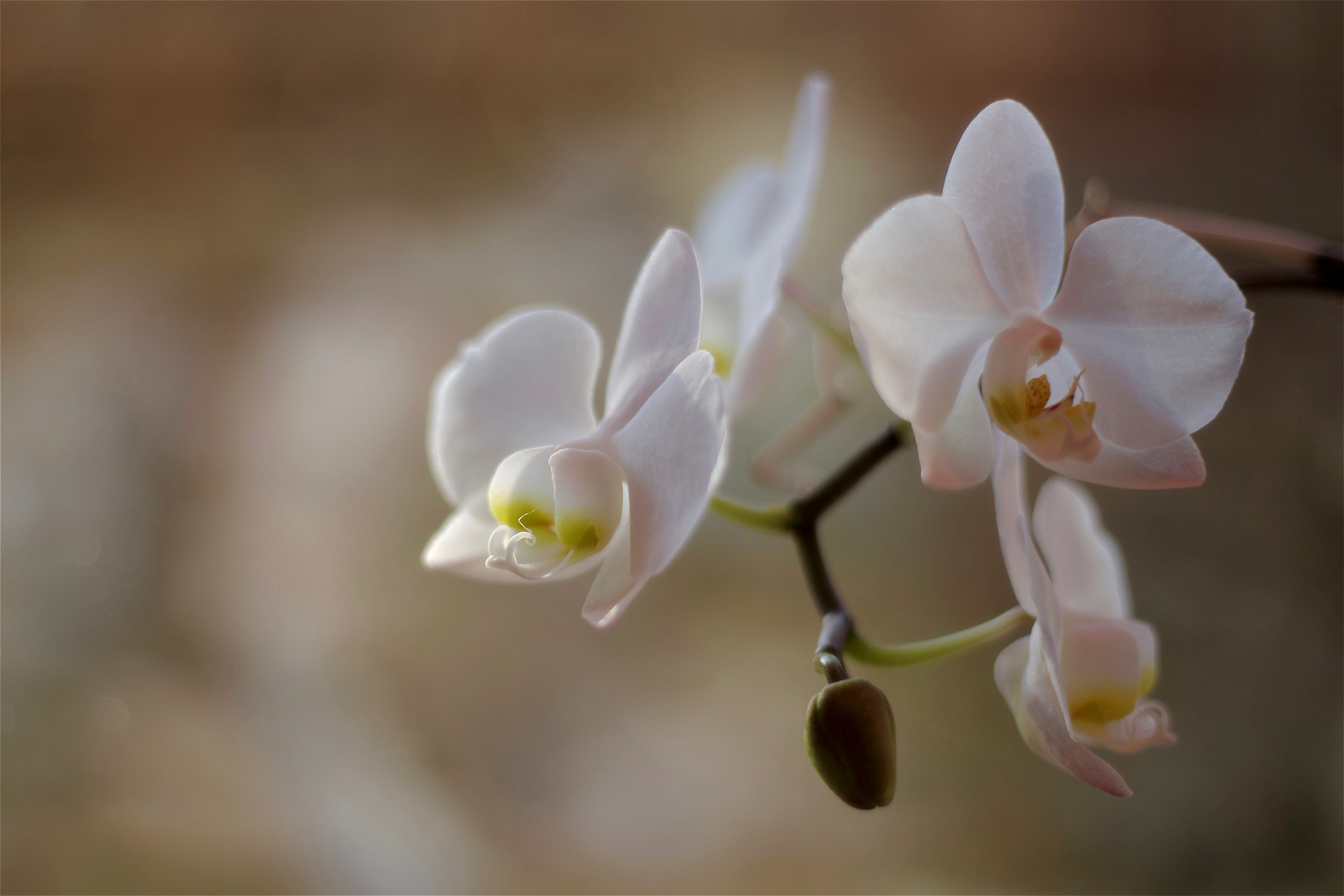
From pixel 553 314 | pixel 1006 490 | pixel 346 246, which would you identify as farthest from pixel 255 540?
pixel 1006 490

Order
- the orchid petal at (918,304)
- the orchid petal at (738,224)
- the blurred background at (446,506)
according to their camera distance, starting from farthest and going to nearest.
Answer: the blurred background at (446,506), the orchid petal at (738,224), the orchid petal at (918,304)

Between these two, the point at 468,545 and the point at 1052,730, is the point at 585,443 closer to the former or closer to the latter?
the point at 468,545

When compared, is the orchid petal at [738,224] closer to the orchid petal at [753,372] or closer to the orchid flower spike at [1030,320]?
the orchid petal at [753,372]

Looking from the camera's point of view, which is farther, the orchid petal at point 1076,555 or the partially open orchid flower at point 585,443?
the orchid petal at point 1076,555

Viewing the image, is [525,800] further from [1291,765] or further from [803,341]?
[1291,765]

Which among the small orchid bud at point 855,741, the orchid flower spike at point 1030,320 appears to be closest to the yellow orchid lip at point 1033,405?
the orchid flower spike at point 1030,320

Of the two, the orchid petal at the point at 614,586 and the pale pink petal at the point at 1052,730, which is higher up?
the orchid petal at the point at 614,586
